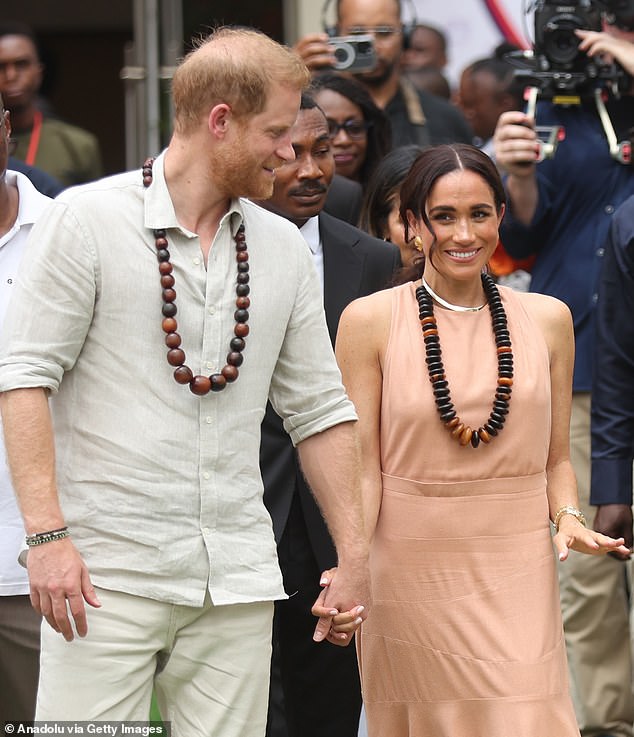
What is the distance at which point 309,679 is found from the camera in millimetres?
5285

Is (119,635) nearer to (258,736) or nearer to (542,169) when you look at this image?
(258,736)

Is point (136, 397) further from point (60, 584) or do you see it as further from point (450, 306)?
point (450, 306)

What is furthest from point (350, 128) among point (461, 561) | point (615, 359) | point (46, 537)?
point (46, 537)

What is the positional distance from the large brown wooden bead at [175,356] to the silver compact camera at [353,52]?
364 cm

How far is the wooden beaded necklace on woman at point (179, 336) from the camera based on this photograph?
3611 millimetres

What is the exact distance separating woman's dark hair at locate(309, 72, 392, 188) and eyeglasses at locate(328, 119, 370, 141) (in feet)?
0.21

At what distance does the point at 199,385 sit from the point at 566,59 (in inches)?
124

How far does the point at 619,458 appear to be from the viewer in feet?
17.7

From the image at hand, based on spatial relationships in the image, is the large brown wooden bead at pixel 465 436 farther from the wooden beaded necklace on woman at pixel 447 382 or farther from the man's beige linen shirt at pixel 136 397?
the man's beige linen shirt at pixel 136 397

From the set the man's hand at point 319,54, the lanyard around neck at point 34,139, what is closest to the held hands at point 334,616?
the man's hand at point 319,54

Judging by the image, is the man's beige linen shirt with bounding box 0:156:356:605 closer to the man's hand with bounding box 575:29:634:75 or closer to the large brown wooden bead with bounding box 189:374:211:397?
the large brown wooden bead with bounding box 189:374:211:397

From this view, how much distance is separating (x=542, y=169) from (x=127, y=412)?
10.5 feet

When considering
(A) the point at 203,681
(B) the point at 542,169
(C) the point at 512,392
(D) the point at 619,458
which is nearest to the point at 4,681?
(A) the point at 203,681

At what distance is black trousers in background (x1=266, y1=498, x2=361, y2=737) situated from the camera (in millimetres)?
5164
